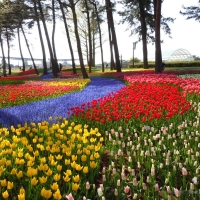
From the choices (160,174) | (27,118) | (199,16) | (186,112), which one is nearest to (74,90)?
(27,118)

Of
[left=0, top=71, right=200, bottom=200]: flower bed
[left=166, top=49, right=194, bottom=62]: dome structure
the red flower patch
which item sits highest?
[left=166, top=49, right=194, bottom=62]: dome structure

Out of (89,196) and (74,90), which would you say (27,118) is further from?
(74,90)

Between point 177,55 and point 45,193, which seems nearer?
point 45,193

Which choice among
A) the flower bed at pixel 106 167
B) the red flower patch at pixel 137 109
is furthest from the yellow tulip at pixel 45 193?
the red flower patch at pixel 137 109

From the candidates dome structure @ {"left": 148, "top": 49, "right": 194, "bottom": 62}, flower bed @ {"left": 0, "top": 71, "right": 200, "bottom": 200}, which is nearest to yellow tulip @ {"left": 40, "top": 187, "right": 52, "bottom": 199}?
flower bed @ {"left": 0, "top": 71, "right": 200, "bottom": 200}

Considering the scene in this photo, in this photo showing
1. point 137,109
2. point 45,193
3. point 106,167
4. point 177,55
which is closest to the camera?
point 45,193

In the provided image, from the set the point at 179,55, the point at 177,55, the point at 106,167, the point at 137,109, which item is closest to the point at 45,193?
the point at 106,167

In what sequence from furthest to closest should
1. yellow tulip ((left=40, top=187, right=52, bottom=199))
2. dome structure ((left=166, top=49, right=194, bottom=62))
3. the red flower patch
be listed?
dome structure ((left=166, top=49, right=194, bottom=62)), the red flower patch, yellow tulip ((left=40, top=187, right=52, bottom=199))

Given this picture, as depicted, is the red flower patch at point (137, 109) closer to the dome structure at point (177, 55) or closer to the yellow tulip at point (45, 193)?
the yellow tulip at point (45, 193)

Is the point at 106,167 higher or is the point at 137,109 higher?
the point at 137,109

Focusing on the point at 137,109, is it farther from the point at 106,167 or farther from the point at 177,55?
the point at 177,55

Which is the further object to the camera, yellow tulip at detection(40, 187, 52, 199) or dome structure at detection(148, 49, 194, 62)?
dome structure at detection(148, 49, 194, 62)

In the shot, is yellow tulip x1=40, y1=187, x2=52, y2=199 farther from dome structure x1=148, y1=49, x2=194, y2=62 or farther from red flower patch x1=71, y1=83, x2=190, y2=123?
dome structure x1=148, y1=49, x2=194, y2=62

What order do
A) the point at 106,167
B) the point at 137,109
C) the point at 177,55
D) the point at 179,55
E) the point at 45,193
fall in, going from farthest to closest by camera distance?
the point at 177,55
the point at 179,55
the point at 137,109
the point at 106,167
the point at 45,193
